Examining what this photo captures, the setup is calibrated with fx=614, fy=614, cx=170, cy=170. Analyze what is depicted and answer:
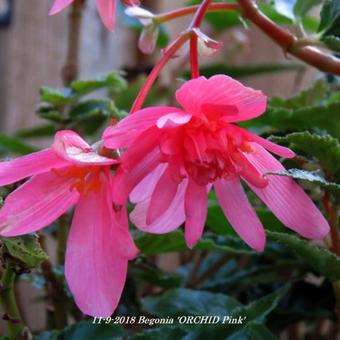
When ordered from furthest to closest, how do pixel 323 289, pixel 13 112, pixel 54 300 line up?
1. pixel 13 112
2. pixel 323 289
3. pixel 54 300

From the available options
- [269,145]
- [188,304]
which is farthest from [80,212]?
[188,304]

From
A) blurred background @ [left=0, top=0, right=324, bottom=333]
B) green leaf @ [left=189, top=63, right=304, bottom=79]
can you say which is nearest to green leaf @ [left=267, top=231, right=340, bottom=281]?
green leaf @ [left=189, top=63, right=304, bottom=79]

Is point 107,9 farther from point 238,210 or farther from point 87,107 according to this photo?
point 87,107

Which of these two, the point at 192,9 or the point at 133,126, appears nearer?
the point at 133,126

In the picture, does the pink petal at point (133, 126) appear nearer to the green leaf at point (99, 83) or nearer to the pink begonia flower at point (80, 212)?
the pink begonia flower at point (80, 212)

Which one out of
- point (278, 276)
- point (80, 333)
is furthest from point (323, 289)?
point (80, 333)

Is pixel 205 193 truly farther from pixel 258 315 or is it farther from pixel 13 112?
pixel 13 112

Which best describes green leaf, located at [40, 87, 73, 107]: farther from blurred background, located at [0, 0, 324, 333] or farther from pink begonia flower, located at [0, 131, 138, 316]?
blurred background, located at [0, 0, 324, 333]
